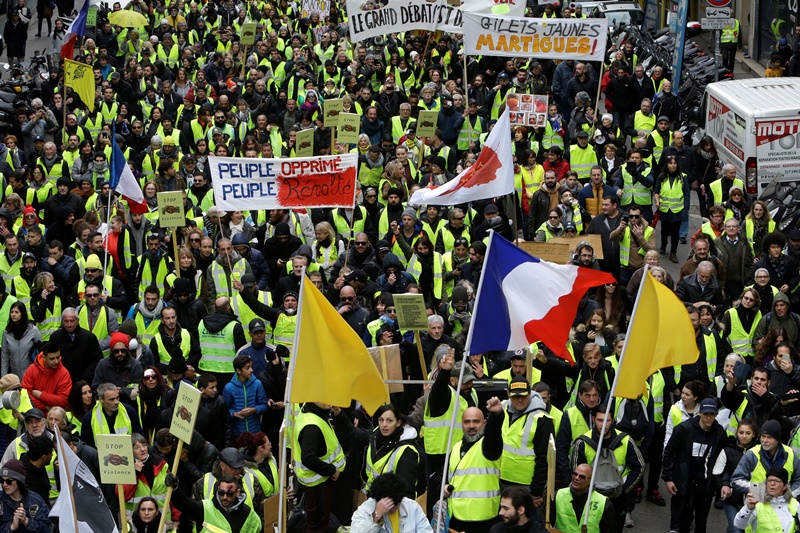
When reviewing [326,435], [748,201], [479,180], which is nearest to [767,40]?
[748,201]

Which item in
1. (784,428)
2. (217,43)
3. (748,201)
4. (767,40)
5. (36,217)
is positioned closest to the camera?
(784,428)

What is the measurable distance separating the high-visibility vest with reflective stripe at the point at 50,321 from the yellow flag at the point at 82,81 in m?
7.72

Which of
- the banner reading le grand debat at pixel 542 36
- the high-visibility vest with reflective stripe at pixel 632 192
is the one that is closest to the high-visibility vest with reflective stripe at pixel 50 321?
the high-visibility vest with reflective stripe at pixel 632 192

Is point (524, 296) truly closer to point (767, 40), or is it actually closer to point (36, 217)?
point (36, 217)

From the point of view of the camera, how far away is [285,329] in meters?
14.4

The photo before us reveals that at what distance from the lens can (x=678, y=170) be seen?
60.5ft

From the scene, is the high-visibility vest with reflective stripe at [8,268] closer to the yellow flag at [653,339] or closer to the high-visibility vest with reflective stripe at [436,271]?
the high-visibility vest with reflective stripe at [436,271]

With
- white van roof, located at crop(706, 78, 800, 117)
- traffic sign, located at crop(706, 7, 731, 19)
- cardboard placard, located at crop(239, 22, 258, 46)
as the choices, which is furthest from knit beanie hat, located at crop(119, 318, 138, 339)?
traffic sign, located at crop(706, 7, 731, 19)

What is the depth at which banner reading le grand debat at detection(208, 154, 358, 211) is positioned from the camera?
52.1ft

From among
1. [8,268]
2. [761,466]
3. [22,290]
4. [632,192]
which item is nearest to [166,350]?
[22,290]

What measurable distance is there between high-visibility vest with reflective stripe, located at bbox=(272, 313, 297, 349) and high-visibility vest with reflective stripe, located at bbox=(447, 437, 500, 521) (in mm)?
3962

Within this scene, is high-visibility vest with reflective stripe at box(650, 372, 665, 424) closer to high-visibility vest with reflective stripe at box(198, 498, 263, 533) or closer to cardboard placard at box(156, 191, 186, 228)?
high-visibility vest with reflective stripe at box(198, 498, 263, 533)

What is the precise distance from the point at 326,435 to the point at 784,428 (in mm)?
3826

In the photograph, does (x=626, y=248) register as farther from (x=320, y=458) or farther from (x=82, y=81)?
(x=82, y=81)
